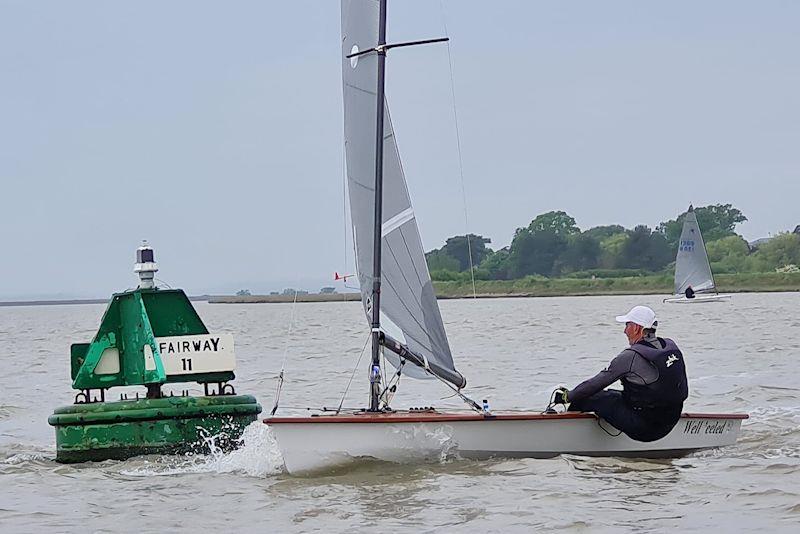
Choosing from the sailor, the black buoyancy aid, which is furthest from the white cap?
the black buoyancy aid

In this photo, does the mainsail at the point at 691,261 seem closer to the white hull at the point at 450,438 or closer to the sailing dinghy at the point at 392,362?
the sailing dinghy at the point at 392,362

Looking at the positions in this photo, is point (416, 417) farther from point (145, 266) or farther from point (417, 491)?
point (145, 266)

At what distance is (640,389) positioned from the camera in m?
Result: 11.7

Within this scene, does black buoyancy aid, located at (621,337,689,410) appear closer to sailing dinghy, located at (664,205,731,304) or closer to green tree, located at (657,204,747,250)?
sailing dinghy, located at (664,205,731,304)

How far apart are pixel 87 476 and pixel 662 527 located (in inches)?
202

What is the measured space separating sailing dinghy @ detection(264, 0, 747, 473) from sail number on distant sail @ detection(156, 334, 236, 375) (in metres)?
1.36


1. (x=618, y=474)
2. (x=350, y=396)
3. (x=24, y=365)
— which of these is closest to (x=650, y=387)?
(x=618, y=474)

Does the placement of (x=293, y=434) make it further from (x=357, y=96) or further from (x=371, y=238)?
(x=357, y=96)

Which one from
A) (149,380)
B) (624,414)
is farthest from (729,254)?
(149,380)

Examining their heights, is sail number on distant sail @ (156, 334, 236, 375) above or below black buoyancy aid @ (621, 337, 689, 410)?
above

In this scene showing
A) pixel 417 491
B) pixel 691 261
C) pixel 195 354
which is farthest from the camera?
pixel 691 261

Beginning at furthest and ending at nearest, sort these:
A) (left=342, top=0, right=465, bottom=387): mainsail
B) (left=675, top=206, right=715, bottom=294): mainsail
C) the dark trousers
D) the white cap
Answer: (left=675, top=206, right=715, bottom=294): mainsail
(left=342, top=0, right=465, bottom=387): mainsail
the white cap
the dark trousers

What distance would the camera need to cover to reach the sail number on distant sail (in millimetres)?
12812

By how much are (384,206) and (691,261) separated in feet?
175
